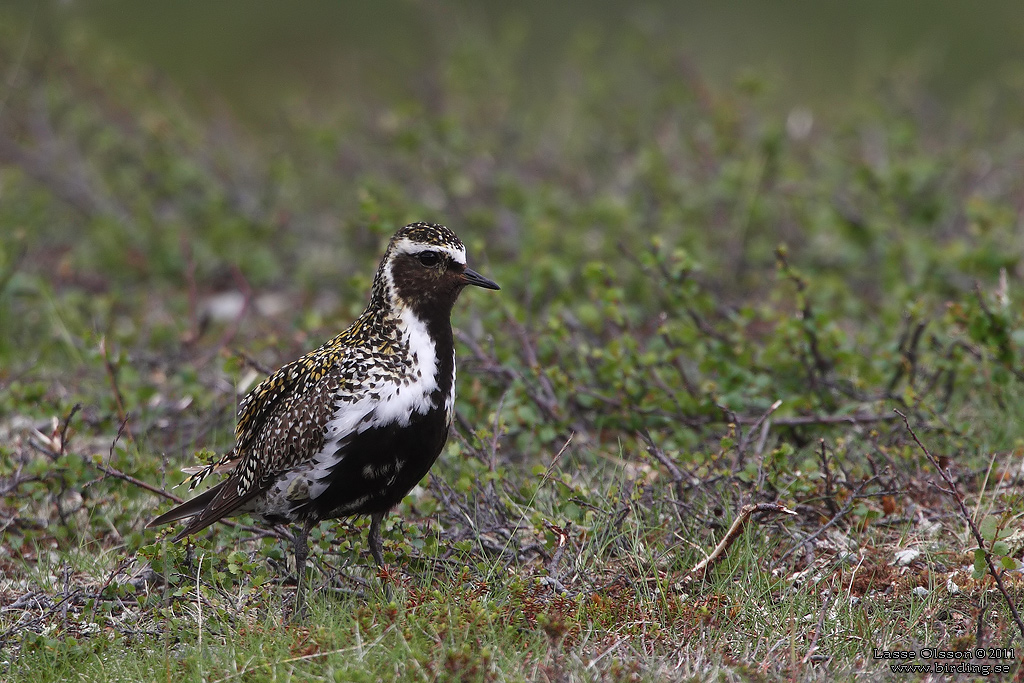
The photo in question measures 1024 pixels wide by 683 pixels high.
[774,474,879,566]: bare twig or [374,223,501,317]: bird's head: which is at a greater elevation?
[374,223,501,317]: bird's head

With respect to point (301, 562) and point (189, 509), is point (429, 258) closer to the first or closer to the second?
point (301, 562)

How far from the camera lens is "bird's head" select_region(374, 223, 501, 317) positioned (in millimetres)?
4500

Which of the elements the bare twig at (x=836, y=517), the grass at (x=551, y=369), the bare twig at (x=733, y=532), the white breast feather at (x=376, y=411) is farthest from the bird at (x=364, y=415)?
the bare twig at (x=836, y=517)

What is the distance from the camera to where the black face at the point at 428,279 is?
14.8ft

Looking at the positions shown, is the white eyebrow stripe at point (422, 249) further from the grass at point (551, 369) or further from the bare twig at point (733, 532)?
the bare twig at point (733, 532)

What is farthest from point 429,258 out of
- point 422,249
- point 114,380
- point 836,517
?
point 114,380

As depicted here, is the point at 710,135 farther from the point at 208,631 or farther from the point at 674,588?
the point at 208,631

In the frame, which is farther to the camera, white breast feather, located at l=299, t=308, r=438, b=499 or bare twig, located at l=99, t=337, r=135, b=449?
bare twig, located at l=99, t=337, r=135, b=449

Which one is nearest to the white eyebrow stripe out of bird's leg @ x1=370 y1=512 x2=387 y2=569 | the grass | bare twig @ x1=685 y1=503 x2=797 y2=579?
the grass

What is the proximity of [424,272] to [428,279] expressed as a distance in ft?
0.10

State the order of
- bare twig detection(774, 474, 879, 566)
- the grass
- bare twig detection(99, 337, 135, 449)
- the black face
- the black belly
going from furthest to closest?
bare twig detection(99, 337, 135, 449)
the black face
bare twig detection(774, 474, 879, 566)
the black belly
the grass

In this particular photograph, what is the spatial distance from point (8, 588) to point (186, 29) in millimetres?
15635

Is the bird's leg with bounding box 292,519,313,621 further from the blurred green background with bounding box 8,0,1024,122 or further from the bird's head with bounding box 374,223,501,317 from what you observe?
the blurred green background with bounding box 8,0,1024,122

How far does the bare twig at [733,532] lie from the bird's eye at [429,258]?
60.1 inches
